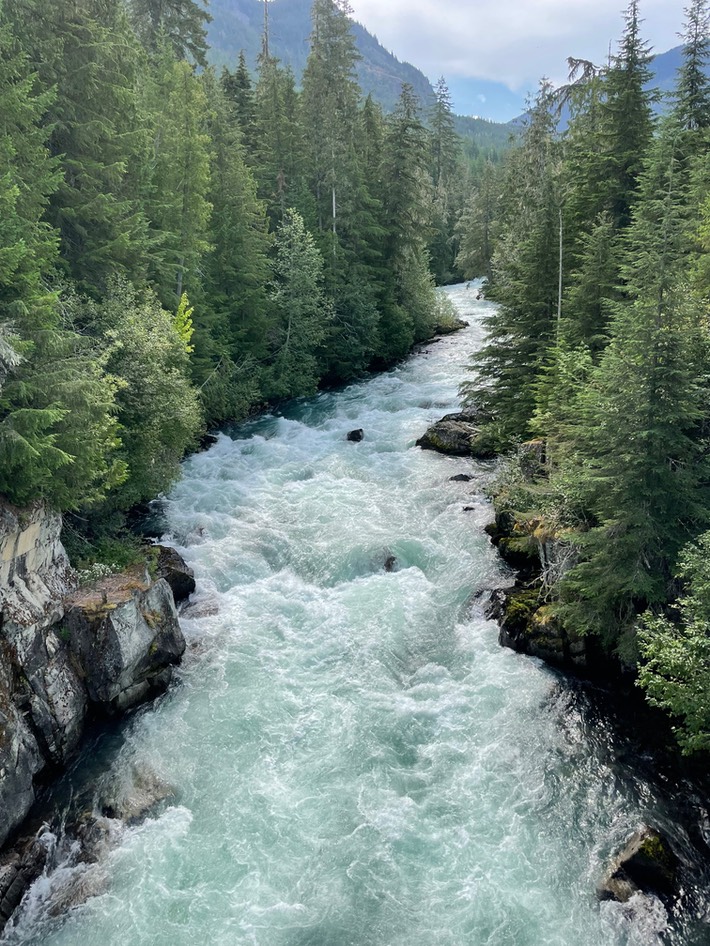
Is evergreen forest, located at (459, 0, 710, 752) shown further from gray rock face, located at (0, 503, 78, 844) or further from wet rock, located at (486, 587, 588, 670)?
gray rock face, located at (0, 503, 78, 844)

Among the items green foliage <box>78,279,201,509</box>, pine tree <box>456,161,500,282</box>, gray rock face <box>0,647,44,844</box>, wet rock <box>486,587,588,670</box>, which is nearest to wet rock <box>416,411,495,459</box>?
wet rock <box>486,587,588,670</box>

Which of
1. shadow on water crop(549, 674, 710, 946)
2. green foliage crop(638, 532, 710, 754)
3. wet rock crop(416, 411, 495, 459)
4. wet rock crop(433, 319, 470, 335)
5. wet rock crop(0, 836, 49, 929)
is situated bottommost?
shadow on water crop(549, 674, 710, 946)

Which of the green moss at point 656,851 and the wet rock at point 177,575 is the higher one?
the wet rock at point 177,575

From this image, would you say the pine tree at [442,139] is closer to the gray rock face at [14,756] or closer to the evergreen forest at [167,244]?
the evergreen forest at [167,244]

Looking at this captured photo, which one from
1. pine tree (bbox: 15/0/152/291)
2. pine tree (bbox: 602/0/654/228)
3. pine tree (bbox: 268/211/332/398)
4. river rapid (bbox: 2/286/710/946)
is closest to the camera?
river rapid (bbox: 2/286/710/946)

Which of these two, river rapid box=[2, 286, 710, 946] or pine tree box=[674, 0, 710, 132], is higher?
pine tree box=[674, 0, 710, 132]

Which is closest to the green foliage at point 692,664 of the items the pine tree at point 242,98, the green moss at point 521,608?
the green moss at point 521,608
